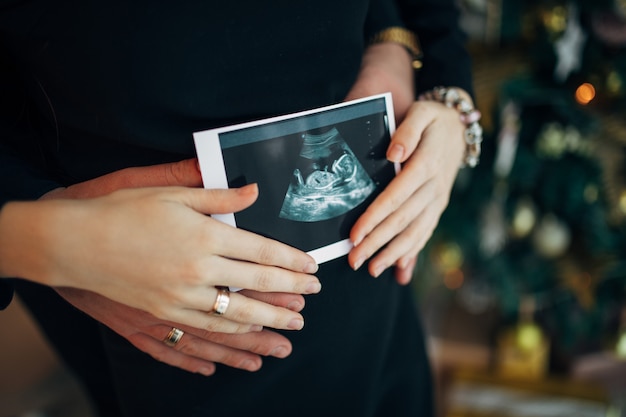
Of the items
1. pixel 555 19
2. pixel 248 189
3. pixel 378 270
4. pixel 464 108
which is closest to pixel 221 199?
pixel 248 189

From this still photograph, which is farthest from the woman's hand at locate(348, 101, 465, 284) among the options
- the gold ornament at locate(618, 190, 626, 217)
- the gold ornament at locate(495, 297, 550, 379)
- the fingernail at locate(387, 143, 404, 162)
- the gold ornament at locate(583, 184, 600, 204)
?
the gold ornament at locate(495, 297, 550, 379)

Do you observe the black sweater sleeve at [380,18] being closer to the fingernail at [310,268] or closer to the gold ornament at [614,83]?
the fingernail at [310,268]

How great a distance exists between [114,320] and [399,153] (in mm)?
369

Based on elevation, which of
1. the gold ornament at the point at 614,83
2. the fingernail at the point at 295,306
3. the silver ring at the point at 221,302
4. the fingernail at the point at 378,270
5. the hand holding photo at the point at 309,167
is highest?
the gold ornament at the point at 614,83

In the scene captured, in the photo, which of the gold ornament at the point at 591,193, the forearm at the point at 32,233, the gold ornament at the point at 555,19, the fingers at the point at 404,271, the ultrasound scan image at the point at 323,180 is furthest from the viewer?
the gold ornament at the point at 591,193

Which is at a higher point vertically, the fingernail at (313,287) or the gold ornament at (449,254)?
the gold ornament at (449,254)

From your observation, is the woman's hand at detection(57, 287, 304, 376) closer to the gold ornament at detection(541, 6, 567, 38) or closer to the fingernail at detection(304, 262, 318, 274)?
the fingernail at detection(304, 262, 318, 274)

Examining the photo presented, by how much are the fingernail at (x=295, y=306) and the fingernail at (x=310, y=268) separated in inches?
1.6

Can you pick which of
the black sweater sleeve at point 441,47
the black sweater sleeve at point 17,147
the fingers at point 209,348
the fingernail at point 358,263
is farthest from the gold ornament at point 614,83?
the black sweater sleeve at point 17,147

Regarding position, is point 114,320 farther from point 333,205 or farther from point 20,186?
point 333,205

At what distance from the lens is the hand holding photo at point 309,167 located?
1.57 feet

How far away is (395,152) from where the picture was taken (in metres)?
0.56

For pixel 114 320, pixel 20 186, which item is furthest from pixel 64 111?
pixel 114 320

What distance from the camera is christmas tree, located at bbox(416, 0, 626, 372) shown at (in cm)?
104
